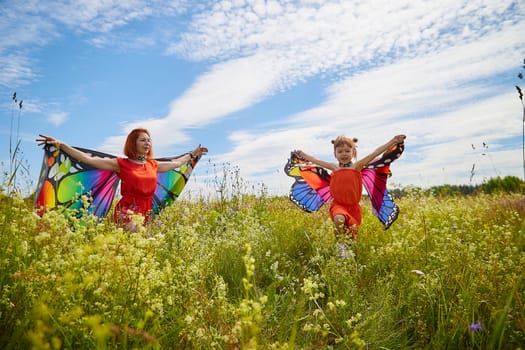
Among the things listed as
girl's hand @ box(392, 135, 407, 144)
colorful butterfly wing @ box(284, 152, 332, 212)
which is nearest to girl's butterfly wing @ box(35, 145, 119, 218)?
colorful butterfly wing @ box(284, 152, 332, 212)

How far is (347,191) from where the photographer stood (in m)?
5.66

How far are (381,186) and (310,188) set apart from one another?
1147 millimetres

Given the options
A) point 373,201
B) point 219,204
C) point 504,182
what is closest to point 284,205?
point 219,204

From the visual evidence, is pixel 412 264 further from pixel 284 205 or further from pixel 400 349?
pixel 284 205

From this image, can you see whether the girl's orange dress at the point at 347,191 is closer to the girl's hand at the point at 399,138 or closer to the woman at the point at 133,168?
the girl's hand at the point at 399,138

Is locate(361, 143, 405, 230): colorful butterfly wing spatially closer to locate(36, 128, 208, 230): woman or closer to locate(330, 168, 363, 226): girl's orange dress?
locate(330, 168, 363, 226): girl's orange dress

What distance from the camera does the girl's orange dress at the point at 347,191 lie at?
220 inches

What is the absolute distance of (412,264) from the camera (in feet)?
Result: 12.0

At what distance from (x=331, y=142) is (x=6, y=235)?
15.1 feet

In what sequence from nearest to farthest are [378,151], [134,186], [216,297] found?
[216,297], [378,151], [134,186]

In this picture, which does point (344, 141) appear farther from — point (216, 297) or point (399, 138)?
point (216, 297)

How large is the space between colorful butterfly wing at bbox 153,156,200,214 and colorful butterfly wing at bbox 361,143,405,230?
10.1ft

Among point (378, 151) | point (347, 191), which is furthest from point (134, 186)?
point (378, 151)

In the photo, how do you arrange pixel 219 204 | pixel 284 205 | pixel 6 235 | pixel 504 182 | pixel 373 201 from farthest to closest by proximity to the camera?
pixel 504 182 < pixel 284 205 < pixel 219 204 < pixel 373 201 < pixel 6 235
